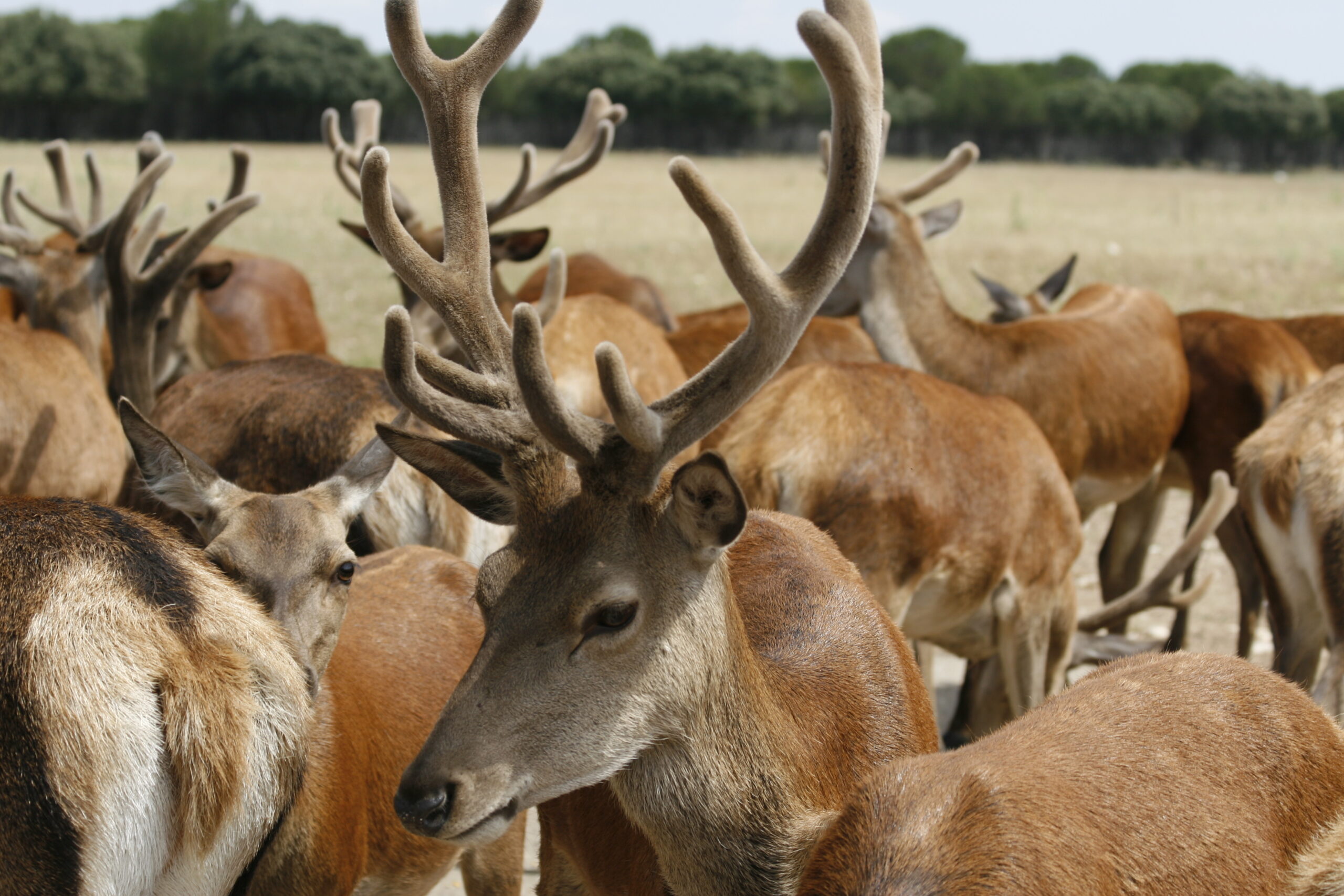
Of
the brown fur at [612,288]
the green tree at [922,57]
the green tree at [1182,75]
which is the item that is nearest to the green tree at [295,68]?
the green tree at [922,57]

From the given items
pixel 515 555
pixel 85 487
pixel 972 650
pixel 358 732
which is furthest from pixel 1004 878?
pixel 85 487

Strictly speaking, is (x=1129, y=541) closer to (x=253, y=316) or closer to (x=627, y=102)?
(x=253, y=316)

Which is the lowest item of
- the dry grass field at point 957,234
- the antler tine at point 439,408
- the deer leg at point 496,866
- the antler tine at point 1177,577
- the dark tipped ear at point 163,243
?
the dry grass field at point 957,234

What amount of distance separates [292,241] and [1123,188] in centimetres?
2311

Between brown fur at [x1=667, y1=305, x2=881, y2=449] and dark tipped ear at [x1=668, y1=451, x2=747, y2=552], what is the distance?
4020 mm

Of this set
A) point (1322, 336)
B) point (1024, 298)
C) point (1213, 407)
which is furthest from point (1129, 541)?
A: point (1024, 298)

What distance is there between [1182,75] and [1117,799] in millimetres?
84757

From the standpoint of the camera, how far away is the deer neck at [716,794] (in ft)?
8.29

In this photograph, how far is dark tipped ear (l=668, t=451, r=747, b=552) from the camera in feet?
7.95

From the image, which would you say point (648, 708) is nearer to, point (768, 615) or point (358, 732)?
point (768, 615)

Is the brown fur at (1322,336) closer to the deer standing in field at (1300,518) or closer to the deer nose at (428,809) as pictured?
the deer standing in field at (1300,518)

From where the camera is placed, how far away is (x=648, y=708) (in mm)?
2490

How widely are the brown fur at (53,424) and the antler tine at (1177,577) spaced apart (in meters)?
4.16

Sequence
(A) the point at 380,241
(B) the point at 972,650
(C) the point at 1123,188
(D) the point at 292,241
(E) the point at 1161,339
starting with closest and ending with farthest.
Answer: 1. (A) the point at 380,241
2. (B) the point at 972,650
3. (E) the point at 1161,339
4. (D) the point at 292,241
5. (C) the point at 1123,188
